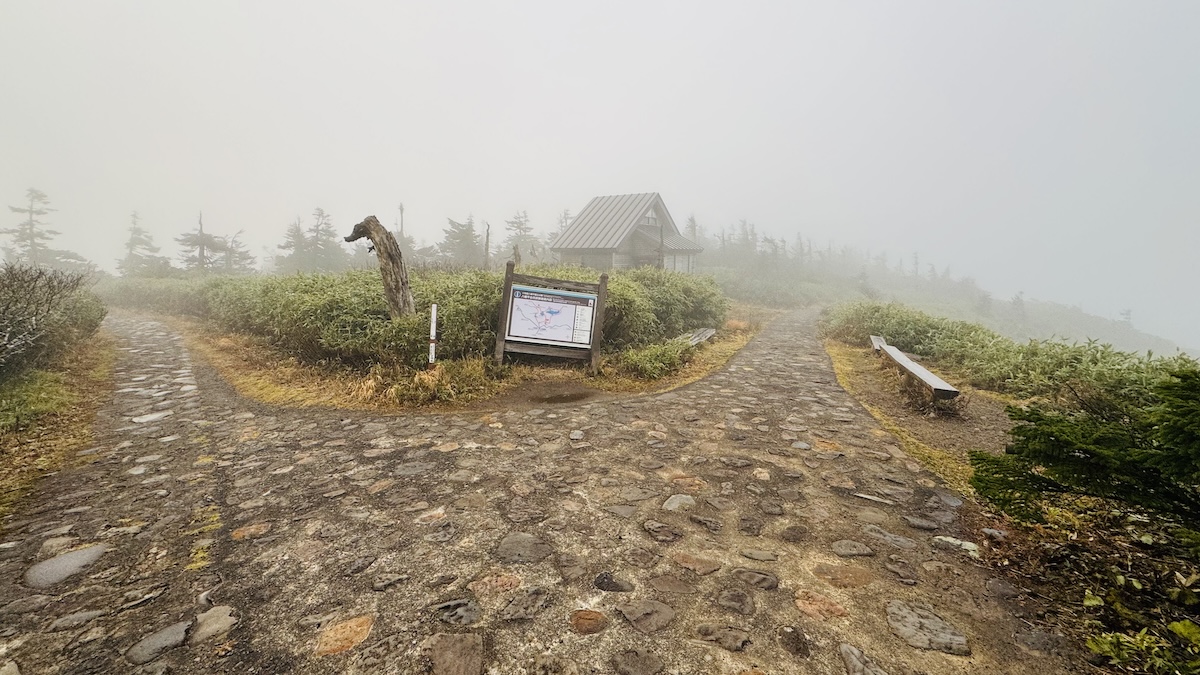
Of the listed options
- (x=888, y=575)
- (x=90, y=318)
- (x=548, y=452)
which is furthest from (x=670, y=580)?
(x=90, y=318)

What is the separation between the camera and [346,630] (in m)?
2.05

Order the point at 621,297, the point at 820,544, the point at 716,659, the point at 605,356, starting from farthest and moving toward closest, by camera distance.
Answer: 1. the point at 621,297
2. the point at 605,356
3. the point at 820,544
4. the point at 716,659

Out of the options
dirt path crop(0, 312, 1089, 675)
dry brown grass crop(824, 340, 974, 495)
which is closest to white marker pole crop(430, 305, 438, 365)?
dirt path crop(0, 312, 1089, 675)

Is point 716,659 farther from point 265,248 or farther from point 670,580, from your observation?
point 265,248

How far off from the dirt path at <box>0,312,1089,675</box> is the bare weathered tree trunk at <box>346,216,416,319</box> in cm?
300

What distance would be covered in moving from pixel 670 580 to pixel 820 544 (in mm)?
1050

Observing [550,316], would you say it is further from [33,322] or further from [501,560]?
[33,322]

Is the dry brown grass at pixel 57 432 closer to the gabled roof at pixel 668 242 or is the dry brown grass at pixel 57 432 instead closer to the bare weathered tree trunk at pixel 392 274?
the bare weathered tree trunk at pixel 392 274

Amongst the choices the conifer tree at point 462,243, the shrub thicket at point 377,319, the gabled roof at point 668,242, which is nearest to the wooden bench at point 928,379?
the shrub thicket at point 377,319

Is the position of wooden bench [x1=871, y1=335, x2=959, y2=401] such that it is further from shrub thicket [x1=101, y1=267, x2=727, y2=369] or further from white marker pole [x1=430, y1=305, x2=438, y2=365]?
white marker pole [x1=430, y1=305, x2=438, y2=365]

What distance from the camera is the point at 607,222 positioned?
83.8 feet

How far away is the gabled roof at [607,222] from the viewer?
23.8 m

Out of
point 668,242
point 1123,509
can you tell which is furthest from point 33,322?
point 668,242

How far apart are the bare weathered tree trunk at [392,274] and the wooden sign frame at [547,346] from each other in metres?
1.56
